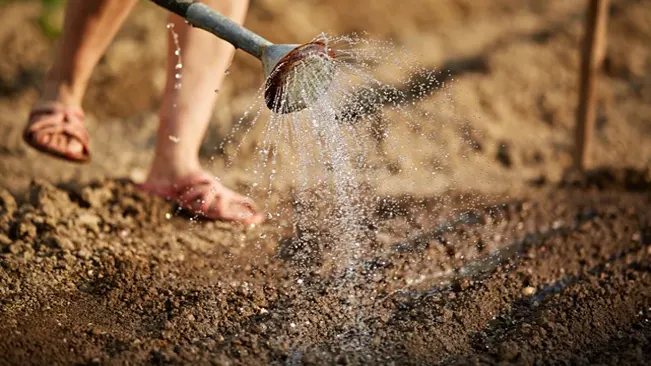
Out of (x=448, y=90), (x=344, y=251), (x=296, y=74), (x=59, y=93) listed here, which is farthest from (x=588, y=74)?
(x=59, y=93)

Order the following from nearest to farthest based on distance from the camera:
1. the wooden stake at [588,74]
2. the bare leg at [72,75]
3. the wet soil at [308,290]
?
the wet soil at [308,290]
the bare leg at [72,75]
the wooden stake at [588,74]

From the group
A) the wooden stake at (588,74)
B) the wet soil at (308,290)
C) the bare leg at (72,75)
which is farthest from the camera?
the wooden stake at (588,74)

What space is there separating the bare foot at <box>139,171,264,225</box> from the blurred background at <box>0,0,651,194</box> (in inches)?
22.1

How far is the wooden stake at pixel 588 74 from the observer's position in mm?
3576

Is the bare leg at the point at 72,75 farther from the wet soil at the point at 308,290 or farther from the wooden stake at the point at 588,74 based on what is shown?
the wooden stake at the point at 588,74

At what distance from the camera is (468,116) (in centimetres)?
416

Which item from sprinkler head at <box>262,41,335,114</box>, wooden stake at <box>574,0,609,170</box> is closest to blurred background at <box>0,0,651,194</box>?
wooden stake at <box>574,0,609,170</box>

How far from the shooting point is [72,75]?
2.76 metres

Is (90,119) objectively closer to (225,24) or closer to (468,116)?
(468,116)

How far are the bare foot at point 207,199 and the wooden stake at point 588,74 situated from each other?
1.55m

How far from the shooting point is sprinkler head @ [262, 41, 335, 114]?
2.08 meters

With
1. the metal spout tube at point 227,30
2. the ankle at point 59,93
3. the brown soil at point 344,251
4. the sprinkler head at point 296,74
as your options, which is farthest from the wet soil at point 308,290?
the metal spout tube at point 227,30

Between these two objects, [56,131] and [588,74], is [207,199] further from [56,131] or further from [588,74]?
[588,74]

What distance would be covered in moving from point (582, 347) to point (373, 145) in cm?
143
